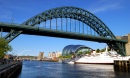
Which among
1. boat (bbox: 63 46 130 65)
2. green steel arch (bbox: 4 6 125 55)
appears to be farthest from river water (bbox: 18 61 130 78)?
boat (bbox: 63 46 130 65)

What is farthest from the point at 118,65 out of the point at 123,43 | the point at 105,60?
the point at 105,60

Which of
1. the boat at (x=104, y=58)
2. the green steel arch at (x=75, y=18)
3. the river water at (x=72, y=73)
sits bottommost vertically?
the river water at (x=72, y=73)

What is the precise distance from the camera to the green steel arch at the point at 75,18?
5522 centimetres

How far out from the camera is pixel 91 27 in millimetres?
71688

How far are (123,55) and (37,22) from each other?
38.6 meters

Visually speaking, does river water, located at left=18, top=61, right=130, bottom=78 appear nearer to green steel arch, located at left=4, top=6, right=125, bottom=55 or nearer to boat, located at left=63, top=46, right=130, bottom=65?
green steel arch, located at left=4, top=6, right=125, bottom=55

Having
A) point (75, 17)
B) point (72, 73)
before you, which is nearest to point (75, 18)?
point (75, 17)

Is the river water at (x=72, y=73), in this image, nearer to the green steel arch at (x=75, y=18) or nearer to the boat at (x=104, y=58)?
the green steel arch at (x=75, y=18)

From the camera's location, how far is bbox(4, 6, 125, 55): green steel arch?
55.2m

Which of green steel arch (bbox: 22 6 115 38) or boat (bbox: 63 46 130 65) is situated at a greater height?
green steel arch (bbox: 22 6 115 38)

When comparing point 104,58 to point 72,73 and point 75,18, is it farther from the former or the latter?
point 72,73

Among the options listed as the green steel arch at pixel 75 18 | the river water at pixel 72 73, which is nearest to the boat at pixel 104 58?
the green steel arch at pixel 75 18

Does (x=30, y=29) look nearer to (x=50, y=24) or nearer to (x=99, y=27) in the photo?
(x=50, y=24)

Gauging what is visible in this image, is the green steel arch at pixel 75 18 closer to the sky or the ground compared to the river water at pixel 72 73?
closer to the sky
